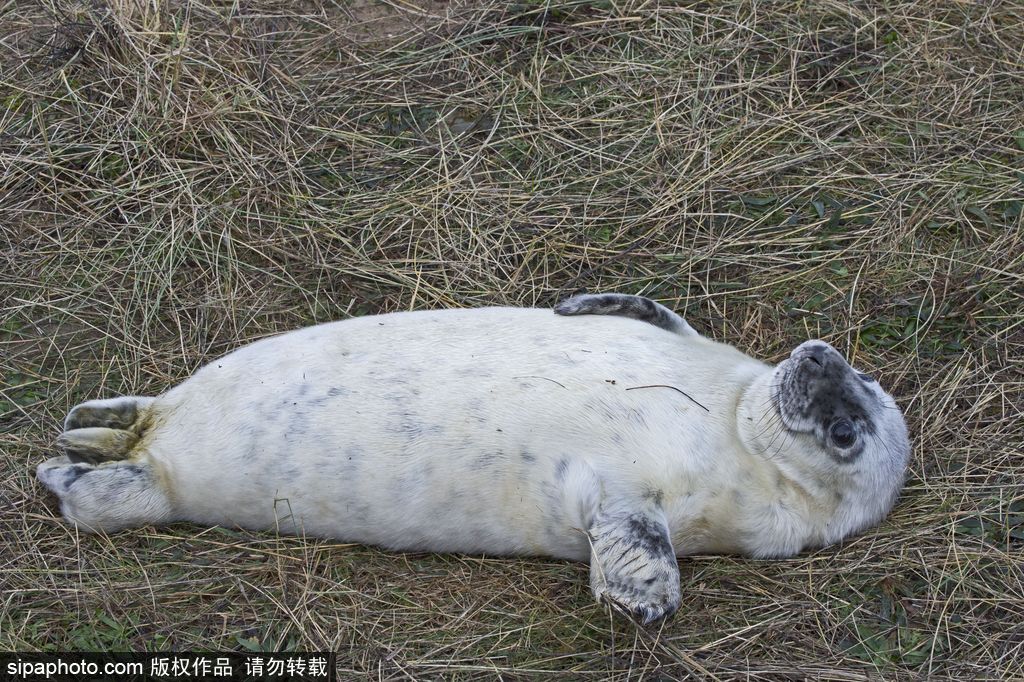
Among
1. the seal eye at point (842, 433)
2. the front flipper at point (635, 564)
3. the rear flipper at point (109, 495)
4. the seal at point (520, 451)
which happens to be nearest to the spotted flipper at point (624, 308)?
the seal at point (520, 451)

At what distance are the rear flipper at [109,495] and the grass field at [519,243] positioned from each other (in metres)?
0.08

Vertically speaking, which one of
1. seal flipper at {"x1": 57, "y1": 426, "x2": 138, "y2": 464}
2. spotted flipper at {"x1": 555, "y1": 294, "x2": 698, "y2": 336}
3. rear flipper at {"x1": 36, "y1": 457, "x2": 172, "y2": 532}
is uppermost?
spotted flipper at {"x1": 555, "y1": 294, "x2": 698, "y2": 336}

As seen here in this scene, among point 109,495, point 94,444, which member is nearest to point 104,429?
point 94,444

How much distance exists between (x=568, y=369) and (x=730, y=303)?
4.16ft

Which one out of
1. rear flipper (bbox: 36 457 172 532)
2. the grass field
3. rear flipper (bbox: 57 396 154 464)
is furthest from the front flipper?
rear flipper (bbox: 57 396 154 464)

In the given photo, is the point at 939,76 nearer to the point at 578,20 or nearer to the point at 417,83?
the point at 578,20

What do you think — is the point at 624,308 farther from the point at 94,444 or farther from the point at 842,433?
the point at 94,444

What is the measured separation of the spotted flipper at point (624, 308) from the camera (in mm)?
3596

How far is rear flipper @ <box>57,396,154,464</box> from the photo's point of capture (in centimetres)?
341

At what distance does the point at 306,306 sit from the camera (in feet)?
13.7

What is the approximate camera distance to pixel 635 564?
9.64 feet

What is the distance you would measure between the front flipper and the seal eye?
665mm

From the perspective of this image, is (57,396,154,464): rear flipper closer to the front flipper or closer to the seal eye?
the front flipper

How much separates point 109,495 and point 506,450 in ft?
4.81
